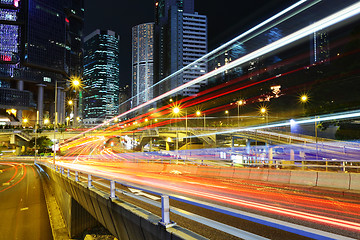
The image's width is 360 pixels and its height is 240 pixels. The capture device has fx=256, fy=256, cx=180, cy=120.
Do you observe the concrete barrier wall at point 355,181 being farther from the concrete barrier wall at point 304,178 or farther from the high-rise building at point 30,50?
the high-rise building at point 30,50

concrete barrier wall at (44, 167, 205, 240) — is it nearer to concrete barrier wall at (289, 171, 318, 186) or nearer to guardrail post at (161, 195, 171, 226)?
guardrail post at (161, 195, 171, 226)

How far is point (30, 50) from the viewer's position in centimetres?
11344

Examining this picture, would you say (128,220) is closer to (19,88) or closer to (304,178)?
(304,178)

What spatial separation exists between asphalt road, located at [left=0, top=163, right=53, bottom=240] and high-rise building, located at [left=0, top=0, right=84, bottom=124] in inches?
3582

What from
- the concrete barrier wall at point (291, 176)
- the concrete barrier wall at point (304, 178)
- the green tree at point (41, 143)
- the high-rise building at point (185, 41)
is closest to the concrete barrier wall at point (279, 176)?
the concrete barrier wall at point (291, 176)

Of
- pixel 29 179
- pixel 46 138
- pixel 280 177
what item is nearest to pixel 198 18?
pixel 46 138

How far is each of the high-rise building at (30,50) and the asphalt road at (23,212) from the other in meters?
91.0

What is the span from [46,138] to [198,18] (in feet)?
473

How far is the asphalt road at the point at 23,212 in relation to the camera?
2072cm

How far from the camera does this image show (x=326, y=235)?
2443mm

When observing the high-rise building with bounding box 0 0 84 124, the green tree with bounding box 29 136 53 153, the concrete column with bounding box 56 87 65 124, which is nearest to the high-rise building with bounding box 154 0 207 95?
the high-rise building with bounding box 0 0 84 124

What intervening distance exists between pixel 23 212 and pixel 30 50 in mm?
109688

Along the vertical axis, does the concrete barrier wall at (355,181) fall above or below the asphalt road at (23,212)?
above

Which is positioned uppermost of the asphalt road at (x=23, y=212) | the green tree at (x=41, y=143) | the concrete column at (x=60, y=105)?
the concrete column at (x=60, y=105)
